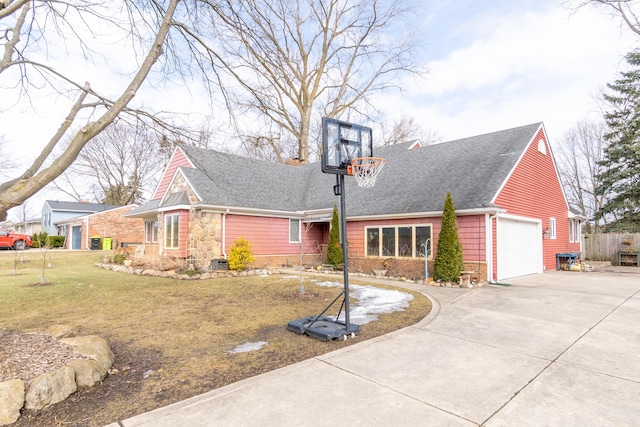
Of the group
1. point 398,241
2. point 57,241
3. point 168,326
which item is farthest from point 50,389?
point 57,241

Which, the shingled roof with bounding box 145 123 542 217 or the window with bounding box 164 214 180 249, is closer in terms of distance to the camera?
the shingled roof with bounding box 145 123 542 217

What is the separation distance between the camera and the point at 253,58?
675 centimetres

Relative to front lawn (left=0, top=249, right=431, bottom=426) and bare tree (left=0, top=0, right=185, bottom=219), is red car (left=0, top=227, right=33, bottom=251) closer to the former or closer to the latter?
front lawn (left=0, top=249, right=431, bottom=426)

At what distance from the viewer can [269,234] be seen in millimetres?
15883

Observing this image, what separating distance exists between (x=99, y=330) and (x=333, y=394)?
4481 mm

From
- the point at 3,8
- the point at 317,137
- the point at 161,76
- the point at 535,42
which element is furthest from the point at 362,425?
the point at 317,137

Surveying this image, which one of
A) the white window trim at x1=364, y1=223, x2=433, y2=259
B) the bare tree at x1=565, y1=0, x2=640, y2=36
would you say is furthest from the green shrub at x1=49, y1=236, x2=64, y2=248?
the bare tree at x1=565, y1=0, x2=640, y2=36

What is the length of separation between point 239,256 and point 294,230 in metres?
4.35

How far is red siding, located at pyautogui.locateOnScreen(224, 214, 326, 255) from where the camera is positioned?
1459 cm

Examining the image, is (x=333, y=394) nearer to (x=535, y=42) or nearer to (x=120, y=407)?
(x=120, y=407)

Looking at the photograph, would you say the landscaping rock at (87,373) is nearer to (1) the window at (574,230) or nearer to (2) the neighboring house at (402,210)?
(2) the neighboring house at (402,210)

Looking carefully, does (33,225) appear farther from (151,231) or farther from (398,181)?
(398,181)

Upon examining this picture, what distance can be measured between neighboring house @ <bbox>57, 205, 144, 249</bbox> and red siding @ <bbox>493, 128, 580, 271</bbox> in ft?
87.6

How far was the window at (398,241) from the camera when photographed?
41.7 ft
